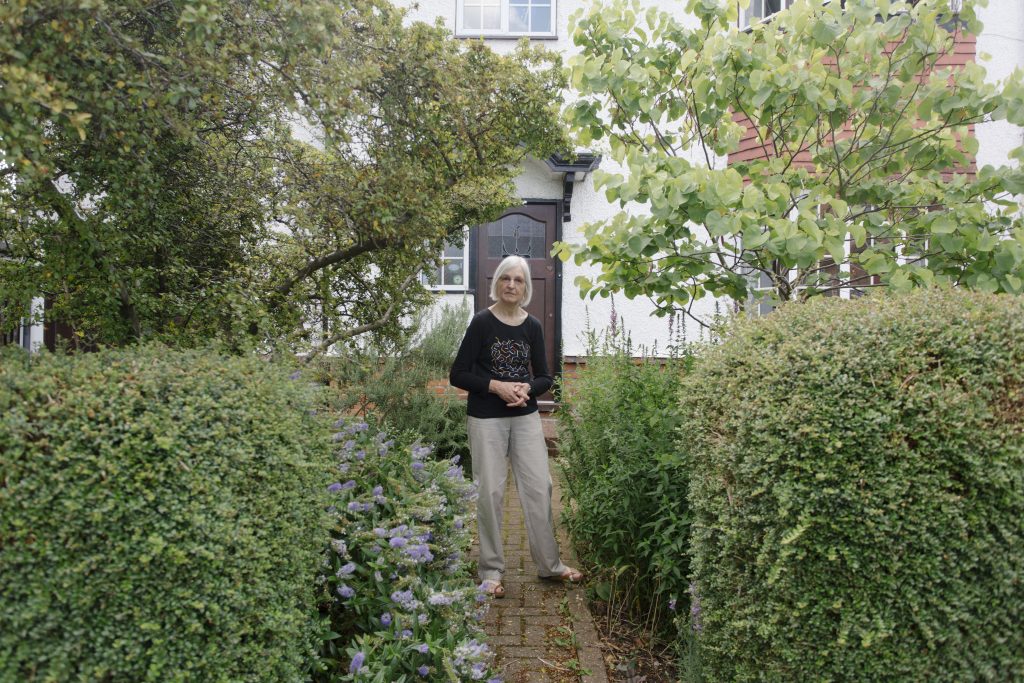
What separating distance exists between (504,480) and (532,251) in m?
6.01

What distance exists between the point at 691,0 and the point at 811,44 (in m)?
0.69

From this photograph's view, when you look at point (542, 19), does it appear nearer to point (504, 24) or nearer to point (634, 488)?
point (504, 24)

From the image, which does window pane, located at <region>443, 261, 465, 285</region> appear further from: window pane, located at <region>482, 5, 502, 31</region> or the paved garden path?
the paved garden path

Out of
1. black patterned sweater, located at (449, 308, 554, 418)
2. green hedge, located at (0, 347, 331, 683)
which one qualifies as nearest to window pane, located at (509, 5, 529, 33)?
black patterned sweater, located at (449, 308, 554, 418)

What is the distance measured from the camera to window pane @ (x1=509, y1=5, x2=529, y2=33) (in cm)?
951

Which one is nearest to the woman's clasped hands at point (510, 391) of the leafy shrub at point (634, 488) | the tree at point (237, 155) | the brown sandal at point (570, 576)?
the leafy shrub at point (634, 488)

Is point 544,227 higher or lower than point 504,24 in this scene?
lower

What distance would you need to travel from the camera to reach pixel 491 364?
4.13m

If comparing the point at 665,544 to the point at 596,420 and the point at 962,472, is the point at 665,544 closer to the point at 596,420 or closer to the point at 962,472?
the point at 596,420

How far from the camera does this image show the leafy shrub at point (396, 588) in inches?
104

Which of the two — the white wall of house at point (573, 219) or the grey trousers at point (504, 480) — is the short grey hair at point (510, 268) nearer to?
the grey trousers at point (504, 480)

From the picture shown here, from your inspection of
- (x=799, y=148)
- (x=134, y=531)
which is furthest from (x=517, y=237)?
(x=134, y=531)

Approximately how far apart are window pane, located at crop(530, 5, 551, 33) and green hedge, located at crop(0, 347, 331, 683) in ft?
28.5

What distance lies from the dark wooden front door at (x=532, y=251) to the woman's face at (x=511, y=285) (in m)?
5.46
